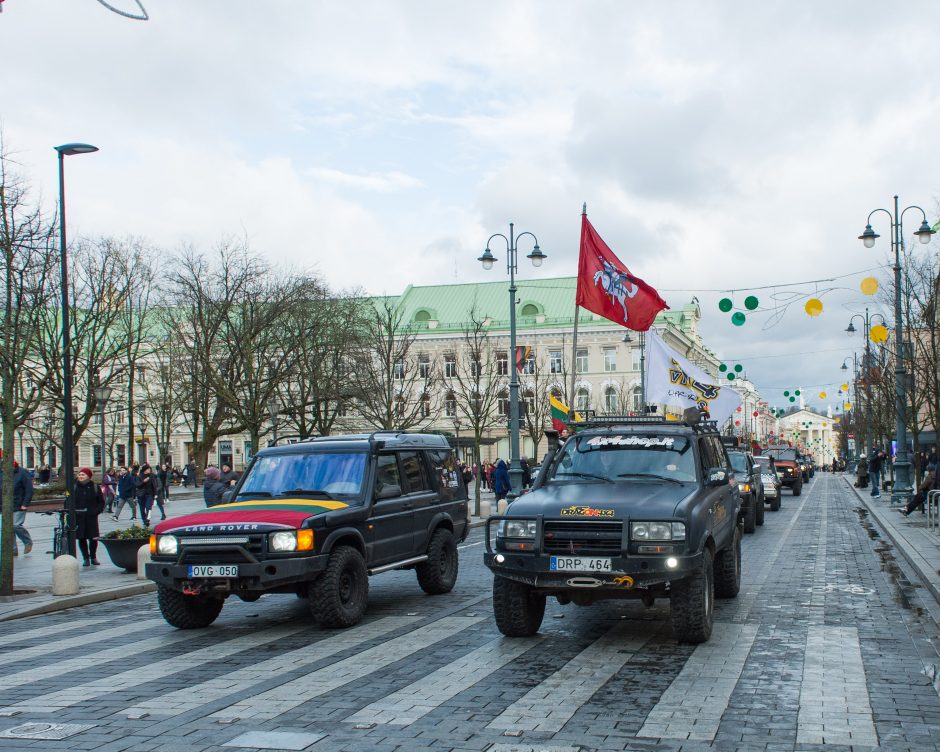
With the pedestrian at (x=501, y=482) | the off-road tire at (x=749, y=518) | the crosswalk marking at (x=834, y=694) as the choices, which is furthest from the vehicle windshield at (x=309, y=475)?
the pedestrian at (x=501, y=482)

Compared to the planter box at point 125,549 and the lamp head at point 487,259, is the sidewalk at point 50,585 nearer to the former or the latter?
the planter box at point 125,549

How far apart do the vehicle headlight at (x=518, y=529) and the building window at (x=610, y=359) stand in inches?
3015

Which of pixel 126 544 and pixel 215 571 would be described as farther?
pixel 126 544

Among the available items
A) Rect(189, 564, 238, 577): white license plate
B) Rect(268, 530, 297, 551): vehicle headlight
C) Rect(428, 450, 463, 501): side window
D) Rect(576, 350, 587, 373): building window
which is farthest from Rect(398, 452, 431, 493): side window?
Rect(576, 350, 587, 373): building window

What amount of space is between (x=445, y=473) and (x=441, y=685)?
6.33m

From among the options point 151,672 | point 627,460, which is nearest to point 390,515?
point 627,460

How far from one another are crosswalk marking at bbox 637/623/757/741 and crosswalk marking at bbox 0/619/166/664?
6002 mm

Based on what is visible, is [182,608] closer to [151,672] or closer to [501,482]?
[151,672]

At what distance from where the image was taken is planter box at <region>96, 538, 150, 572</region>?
16.6 m

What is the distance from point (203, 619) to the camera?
37.7 feet

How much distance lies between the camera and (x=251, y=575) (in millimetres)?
10367

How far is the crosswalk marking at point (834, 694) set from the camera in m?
6.58

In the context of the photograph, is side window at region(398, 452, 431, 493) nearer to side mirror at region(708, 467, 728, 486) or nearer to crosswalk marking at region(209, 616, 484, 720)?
crosswalk marking at region(209, 616, 484, 720)

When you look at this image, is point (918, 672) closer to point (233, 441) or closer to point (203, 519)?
point (203, 519)
